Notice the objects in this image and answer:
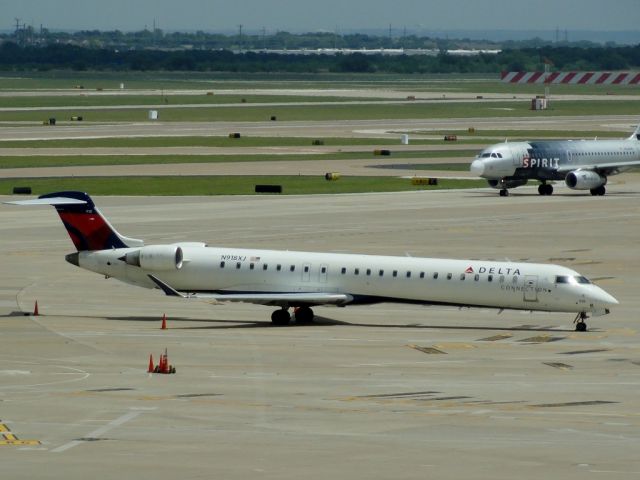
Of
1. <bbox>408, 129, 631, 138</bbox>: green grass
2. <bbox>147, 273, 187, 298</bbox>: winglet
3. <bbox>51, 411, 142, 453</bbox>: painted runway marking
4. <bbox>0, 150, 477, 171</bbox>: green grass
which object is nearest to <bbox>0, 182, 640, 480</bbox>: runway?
<bbox>51, 411, 142, 453</bbox>: painted runway marking

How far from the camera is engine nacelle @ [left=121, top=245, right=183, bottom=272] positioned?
187 feet

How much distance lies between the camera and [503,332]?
180ft

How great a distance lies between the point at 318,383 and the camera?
44.1 m

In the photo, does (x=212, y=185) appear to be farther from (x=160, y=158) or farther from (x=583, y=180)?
(x=583, y=180)

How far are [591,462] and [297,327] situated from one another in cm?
2407

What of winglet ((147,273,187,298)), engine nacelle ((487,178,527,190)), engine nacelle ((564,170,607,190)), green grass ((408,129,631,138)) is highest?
green grass ((408,129,631,138))

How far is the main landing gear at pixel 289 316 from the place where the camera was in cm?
5691

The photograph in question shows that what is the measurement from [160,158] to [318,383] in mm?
90828

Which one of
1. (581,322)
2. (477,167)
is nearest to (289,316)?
(581,322)

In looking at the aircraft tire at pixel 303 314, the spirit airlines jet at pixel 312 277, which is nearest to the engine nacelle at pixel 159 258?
the spirit airlines jet at pixel 312 277

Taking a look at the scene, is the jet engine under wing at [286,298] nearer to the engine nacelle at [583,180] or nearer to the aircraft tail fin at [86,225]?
the aircraft tail fin at [86,225]

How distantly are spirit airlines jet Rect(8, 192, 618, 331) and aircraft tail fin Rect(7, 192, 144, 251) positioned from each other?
0.04m

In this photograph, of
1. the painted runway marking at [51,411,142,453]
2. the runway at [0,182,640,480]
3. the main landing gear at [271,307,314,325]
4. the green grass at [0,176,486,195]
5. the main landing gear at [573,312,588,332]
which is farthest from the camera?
the green grass at [0,176,486,195]

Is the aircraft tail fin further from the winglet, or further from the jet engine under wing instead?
the jet engine under wing
